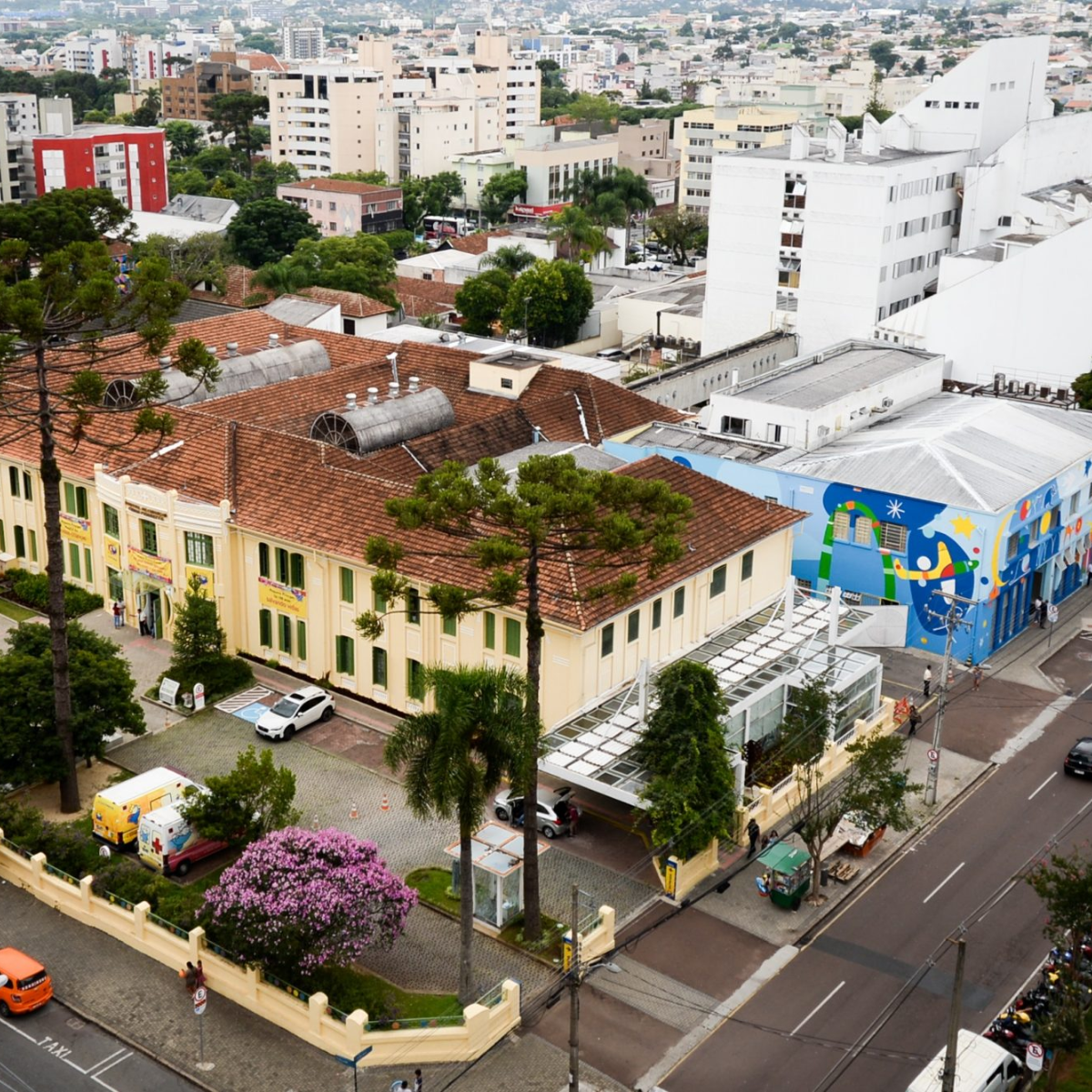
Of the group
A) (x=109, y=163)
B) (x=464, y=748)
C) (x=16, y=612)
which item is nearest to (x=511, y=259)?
(x=16, y=612)

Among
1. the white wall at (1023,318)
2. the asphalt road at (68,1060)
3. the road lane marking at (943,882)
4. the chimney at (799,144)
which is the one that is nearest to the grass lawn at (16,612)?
the asphalt road at (68,1060)

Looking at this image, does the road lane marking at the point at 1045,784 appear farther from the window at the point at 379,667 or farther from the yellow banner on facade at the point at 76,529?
the yellow banner on facade at the point at 76,529

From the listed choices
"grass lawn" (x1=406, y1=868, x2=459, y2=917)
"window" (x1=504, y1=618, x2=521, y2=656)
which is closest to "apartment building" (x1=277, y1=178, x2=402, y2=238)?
"window" (x1=504, y1=618, x2=521, y2=656)

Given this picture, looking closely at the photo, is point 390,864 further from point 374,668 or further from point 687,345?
point 687,345

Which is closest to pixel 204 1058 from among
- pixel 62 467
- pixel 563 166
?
pixel 62 467

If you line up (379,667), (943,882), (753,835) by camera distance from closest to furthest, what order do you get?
1. (943,882)
2. (753,835)
3. (379,667)

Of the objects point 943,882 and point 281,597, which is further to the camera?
point 281,597

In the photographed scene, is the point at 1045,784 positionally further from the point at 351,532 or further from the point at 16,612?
the point at 16,612
